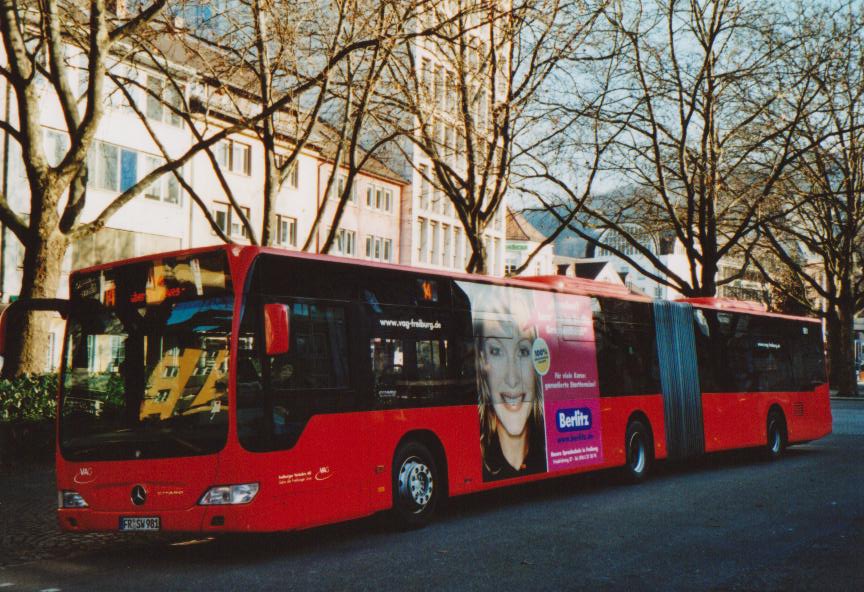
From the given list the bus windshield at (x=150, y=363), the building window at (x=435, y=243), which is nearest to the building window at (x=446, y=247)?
the building window at (x=435, y=243)

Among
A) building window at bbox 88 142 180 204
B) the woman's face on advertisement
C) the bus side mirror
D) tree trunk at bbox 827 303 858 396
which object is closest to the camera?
the bus side mirror

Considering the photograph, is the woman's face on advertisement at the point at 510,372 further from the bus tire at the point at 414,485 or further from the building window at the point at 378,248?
the building window at the point at 378,248

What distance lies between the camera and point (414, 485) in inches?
431

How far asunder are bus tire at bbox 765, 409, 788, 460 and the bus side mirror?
13.8 m

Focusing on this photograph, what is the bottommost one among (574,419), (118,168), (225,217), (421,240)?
(574,419)

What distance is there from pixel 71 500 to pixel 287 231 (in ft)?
131

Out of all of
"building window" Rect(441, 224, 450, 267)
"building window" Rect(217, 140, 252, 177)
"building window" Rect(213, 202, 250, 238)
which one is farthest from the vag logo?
"building window" Rect(441, 224, 450, 267)

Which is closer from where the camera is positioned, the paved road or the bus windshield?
the paved road

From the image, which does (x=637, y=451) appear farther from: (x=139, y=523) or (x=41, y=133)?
(x=41, y=133)

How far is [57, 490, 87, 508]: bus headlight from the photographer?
9.42 m

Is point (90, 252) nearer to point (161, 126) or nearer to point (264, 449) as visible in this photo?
point (161, 126)

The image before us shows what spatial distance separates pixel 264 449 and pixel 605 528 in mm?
3660

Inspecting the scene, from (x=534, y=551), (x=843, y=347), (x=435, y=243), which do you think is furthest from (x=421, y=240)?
(x=534, y=551)

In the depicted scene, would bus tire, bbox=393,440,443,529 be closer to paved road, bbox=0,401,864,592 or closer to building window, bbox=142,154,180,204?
paved road, bbox=0,401,864,592
